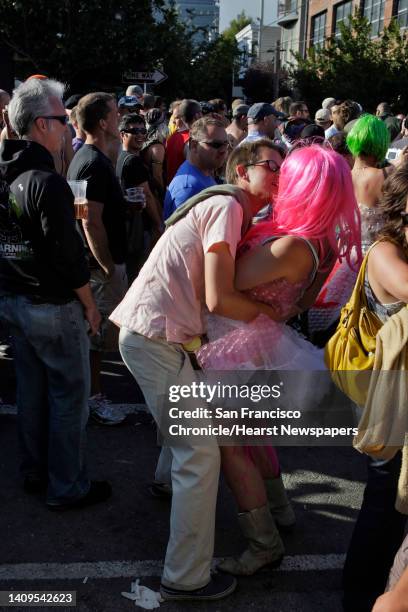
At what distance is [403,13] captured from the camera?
32.4 meters

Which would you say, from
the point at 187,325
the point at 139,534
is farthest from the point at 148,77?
the point at 187,325

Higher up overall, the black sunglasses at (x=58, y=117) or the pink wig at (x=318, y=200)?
the black sunglasses at (x=58, y=117)

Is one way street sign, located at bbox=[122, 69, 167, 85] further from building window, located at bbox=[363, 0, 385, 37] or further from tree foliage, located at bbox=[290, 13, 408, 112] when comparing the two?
building window, located at bbox=[363, 0, 385, 37]

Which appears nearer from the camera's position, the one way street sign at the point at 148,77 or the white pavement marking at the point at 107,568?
the white pavement marking at the point at 107,568

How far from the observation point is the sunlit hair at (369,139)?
4.15 meters

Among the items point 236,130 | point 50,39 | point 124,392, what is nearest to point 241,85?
point 50,39

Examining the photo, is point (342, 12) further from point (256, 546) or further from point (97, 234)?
point (256, 546)

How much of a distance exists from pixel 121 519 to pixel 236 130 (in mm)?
6169

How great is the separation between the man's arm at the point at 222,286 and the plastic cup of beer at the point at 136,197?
307 centimetres

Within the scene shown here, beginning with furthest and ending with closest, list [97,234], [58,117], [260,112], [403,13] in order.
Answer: [403,13]
[260,112]
[97,234]
[58,117]

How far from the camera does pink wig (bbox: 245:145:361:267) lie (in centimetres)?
232

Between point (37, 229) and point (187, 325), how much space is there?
2.92 ft

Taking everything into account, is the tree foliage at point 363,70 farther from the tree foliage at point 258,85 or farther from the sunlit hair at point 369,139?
the sunlit hair at point 369,139

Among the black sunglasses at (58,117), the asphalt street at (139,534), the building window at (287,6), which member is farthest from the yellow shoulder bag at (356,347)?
the building window at (287,6)
